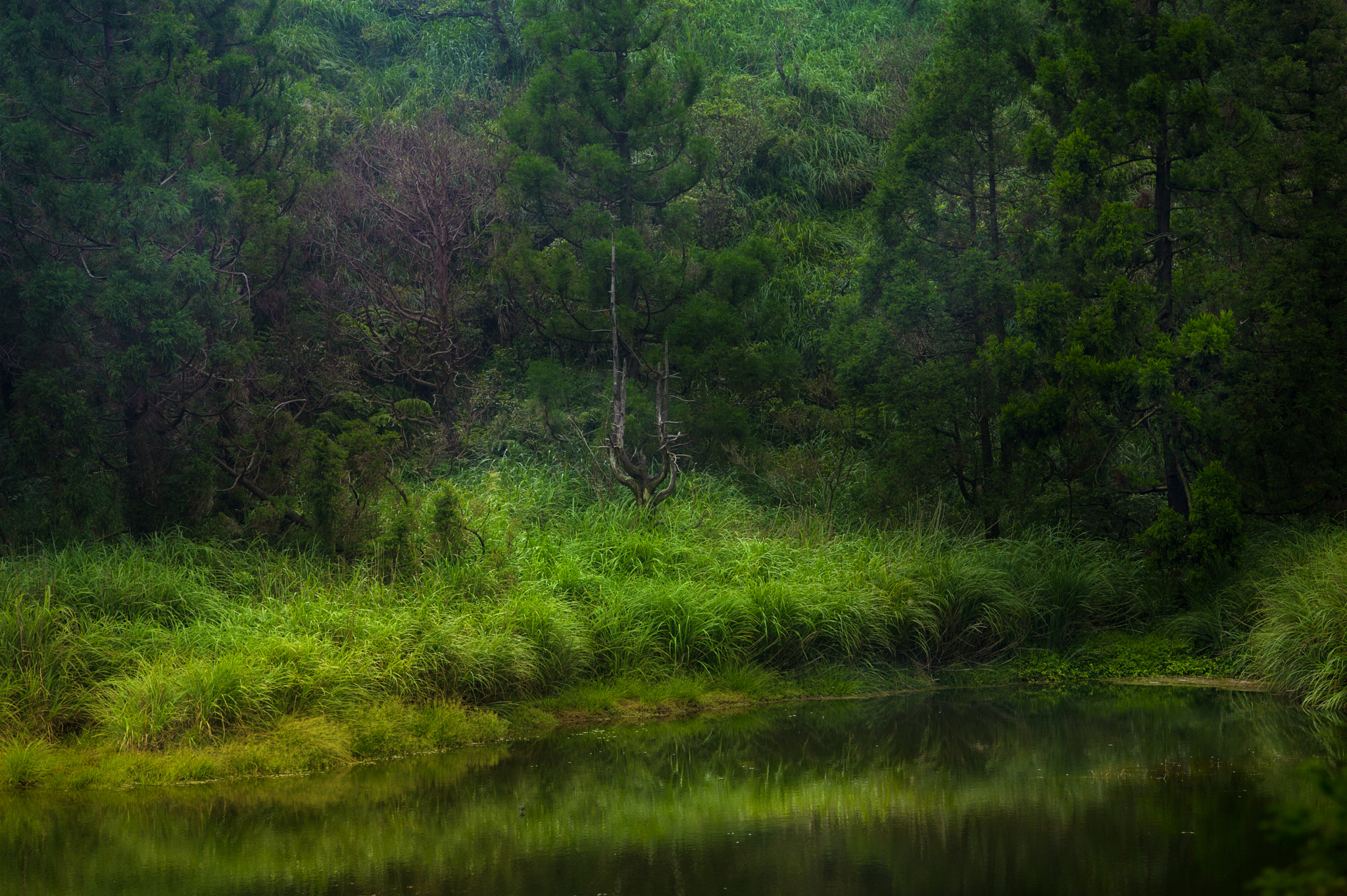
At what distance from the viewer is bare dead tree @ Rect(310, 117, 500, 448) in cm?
1722

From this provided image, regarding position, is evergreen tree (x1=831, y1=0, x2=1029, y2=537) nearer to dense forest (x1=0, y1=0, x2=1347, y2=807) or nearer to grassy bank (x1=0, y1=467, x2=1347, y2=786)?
dense forest (x1=0, y1=0, x2=1347, y2=807)

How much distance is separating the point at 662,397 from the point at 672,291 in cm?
182

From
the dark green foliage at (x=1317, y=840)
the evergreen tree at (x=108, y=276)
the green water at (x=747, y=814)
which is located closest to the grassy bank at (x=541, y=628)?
the green water at (x=747, y=814)

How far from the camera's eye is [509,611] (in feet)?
36.2

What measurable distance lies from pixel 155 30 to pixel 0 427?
453 cm

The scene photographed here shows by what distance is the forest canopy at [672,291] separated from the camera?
12.6 meters

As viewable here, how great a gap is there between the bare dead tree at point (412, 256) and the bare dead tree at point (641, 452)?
3072 mm

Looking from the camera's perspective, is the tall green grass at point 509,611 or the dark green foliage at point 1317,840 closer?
the dark green foliage at point 1317,840

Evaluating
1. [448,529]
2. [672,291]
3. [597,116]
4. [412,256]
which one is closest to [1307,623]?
[448,529]

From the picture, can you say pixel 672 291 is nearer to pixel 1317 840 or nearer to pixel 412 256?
pixel 412 256

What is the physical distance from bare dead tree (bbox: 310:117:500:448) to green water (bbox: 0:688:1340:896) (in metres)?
7.83

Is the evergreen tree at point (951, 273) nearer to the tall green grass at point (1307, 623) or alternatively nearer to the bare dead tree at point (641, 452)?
the bare dead tree at point (641, 452)

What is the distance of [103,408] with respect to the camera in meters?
13.6

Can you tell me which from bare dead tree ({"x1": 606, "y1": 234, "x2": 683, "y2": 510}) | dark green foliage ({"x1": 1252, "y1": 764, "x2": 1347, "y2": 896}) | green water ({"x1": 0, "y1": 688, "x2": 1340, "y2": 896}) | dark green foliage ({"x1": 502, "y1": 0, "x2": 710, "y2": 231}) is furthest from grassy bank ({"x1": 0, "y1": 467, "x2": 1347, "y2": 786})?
dark green foliage ({"x1": 1252, "y1": 764, "x2": 1347, "y2": 896})
